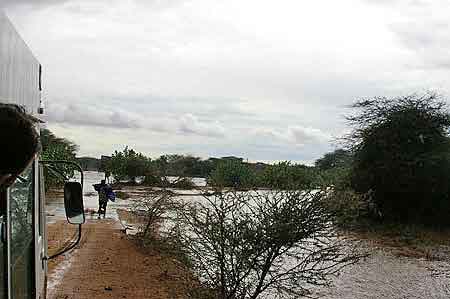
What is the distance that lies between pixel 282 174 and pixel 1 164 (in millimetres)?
10735

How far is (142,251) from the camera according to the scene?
22.0 m

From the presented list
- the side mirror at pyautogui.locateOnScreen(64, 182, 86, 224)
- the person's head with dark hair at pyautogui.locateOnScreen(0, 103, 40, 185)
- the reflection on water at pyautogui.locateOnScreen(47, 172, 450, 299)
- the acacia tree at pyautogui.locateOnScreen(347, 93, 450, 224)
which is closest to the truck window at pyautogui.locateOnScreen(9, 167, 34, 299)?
the side mirror at pyautogui.locateOnScreen(64, 182, 86, 224)

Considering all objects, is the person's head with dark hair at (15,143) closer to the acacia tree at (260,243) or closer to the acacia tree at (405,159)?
the acacia tree at (260,243)

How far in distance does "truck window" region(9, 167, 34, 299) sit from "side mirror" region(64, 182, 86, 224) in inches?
13.7

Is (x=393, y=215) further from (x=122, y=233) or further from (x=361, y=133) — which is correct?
(x=122, y=233)

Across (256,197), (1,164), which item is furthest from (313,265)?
(1,164)

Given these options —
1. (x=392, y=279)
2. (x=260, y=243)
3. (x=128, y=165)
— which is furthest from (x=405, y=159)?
(x=128, y=165)

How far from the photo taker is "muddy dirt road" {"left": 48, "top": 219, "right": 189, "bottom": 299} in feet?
44.5

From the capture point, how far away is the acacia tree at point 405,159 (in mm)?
33125

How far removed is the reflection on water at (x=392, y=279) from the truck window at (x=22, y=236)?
922 cm

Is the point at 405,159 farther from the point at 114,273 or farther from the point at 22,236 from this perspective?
the point at 22,236

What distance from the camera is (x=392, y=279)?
733 inches

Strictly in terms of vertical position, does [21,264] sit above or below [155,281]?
above

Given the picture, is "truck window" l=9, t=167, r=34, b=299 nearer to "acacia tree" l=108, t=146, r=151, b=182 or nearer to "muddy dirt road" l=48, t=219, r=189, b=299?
"muddy dirt road" l=48, t=219, r=189, b=299
